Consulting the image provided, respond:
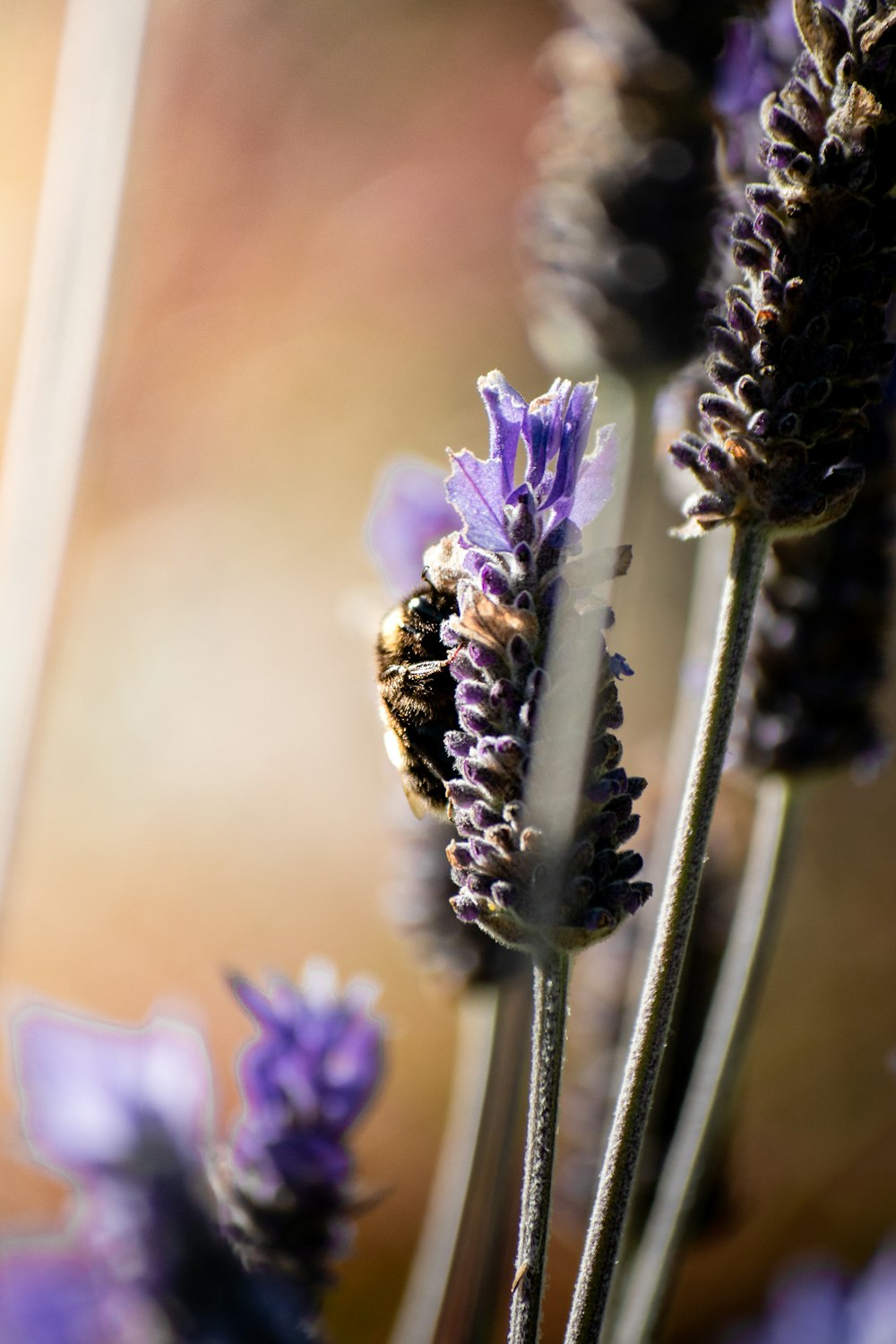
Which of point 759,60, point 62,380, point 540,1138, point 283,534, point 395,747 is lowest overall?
point 540,1138

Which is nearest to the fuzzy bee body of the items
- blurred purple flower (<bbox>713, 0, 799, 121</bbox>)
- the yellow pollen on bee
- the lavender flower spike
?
the yellow pollen on bee

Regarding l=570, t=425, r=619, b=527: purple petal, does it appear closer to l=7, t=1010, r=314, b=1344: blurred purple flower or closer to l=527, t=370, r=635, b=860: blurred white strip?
l=527, t=370, r=635, b=860: blurred white strip

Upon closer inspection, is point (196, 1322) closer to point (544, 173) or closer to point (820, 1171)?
point (544, 173)

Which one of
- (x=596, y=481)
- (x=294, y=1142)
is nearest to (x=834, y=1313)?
(x=294, y=1142)

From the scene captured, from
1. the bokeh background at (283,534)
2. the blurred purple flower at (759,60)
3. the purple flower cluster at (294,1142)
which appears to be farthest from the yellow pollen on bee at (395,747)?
the bokeh background at (283,534)

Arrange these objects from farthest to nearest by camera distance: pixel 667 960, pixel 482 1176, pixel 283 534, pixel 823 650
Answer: pixel 283 534 → pixel 482 1176 → pixel 823 650 → pixel 667 960

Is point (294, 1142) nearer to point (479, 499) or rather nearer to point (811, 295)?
point (479, 499)
